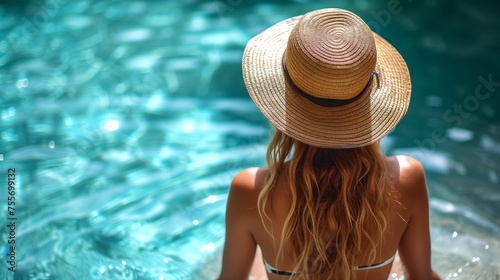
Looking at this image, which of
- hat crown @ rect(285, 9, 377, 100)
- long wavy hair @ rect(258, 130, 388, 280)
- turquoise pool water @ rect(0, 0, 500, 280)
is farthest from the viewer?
turquoise pool water @ rect(0, 0, 500, 280)

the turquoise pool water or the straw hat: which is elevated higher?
the straw hat

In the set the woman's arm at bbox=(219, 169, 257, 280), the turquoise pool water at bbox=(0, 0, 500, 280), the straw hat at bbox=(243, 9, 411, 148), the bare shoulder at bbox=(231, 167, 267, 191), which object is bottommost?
the turquoise pool water at bbox=(0, 0, 500, 280)

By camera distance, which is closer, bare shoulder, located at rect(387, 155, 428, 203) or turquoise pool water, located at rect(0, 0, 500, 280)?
bare shoulder, located at rect(387, 155, 428, 203)

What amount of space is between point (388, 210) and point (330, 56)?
1.90 feet

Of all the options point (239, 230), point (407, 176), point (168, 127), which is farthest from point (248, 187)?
point (168, 127)

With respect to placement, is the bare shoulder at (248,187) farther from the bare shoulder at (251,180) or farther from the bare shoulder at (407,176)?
the bare shoulder at (407,176)

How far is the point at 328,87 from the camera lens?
4.29 feet

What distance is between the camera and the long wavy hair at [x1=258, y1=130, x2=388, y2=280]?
4.62 feet

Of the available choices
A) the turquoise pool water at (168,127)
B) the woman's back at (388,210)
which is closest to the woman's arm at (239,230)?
the woman's back at (388,210)

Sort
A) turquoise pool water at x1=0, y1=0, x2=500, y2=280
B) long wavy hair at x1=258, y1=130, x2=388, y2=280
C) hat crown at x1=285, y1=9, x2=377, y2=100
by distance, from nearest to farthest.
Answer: hat crown at x1=285, y1=9, x2=377, y2=100, long wavy hair at x1=258, y1=130, x2=388, y2=280, turquoise pool water at x1=0, y1=0, x2=500, y2=280

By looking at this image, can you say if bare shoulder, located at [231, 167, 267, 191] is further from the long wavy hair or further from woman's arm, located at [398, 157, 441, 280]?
woman's arm, located at [398, 157, 441, 280]

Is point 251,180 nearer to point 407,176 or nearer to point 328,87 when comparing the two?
point 328,87

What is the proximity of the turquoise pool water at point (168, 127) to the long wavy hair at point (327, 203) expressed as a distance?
108 centimetres

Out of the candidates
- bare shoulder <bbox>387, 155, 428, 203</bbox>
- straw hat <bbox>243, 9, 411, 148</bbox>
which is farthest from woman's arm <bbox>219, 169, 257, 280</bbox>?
bare shoulder <bbox>387, 155, 428, 203</bbox>
